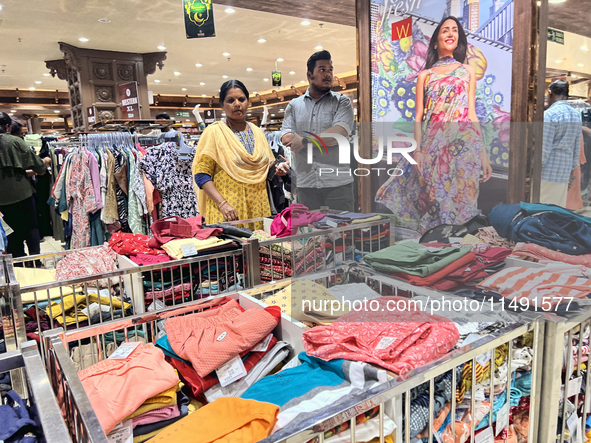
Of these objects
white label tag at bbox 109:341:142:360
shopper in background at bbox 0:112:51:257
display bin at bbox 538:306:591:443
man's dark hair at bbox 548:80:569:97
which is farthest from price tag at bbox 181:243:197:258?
shopper in background at bbox 0:112:51:257

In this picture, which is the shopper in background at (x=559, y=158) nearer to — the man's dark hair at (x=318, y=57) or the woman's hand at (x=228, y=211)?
the man's dark hair at (x=318, y=57)

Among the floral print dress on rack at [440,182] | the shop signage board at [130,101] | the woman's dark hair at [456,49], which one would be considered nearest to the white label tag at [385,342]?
the floral print dress on rack at [440,182]

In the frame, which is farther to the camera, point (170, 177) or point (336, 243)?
point (170, 177)

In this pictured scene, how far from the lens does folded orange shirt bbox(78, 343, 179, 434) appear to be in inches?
36.1

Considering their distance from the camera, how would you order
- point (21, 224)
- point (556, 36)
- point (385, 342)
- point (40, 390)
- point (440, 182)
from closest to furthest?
point (40, 390)
point (440, 182)
point (385, 342)
point (556, 36)
point (21, 224)

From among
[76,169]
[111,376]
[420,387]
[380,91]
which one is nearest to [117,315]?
[111,376]

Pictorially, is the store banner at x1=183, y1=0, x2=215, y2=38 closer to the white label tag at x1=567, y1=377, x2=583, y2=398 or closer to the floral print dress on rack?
the floral print dress on rack

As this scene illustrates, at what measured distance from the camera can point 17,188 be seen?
3.76m

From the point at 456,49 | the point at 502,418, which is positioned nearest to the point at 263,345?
the point at 502,418

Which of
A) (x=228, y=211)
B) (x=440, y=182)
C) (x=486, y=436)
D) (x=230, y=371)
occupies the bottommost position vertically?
(x=486, y=436)

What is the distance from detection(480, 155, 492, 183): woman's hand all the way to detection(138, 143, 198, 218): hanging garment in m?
2.94

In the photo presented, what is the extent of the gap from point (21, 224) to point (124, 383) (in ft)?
11.9

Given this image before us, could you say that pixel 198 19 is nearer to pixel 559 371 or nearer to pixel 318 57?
pixel 318 57

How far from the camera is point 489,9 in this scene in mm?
1298
